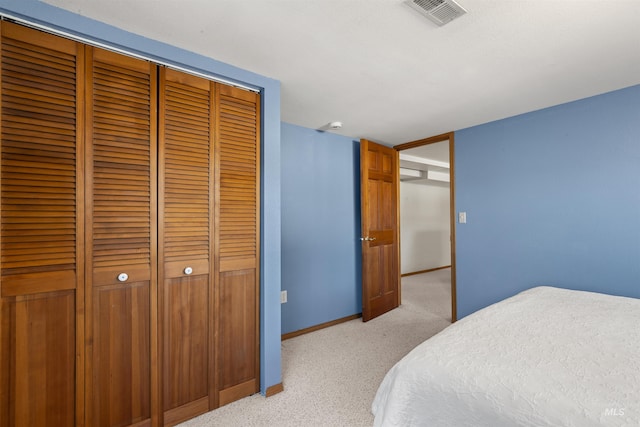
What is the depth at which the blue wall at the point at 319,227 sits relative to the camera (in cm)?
306

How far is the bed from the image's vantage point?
0.88m

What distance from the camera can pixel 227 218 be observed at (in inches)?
76.2

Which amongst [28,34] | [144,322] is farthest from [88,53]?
[144,322]

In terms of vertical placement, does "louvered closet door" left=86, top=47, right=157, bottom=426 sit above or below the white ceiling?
below

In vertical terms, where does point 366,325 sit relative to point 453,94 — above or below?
below

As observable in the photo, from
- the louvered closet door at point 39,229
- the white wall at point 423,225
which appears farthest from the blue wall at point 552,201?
the louvered closet door at point 39,229

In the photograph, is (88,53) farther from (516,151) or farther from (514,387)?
(516,151)

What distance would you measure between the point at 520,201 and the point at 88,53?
3375 millimetres

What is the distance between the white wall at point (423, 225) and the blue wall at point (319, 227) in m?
2.83

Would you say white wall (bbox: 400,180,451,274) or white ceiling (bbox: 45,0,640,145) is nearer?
white ceiling (bbox: 45,0,640,145)

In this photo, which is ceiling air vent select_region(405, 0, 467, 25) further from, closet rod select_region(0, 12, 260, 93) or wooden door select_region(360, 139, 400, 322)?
wooden door select_region(360, 139, 400, 322)

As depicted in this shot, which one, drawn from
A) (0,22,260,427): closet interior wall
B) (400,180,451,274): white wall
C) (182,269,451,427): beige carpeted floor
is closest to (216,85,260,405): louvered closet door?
(0,22,260,427): closet interior wall

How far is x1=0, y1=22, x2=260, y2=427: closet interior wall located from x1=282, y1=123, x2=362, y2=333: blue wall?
100 cm

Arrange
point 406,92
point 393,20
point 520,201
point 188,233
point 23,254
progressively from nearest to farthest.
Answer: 1. point 23,254
2. point 393,20
3. point 188,233
4. point 406,92
5. point 520,201
